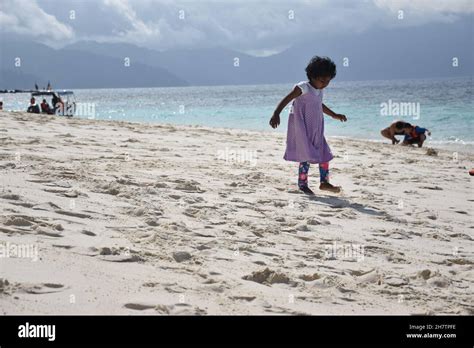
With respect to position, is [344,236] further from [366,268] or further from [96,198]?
[96,198]

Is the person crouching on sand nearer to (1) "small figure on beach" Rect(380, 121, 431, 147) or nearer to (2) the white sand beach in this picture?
(1) "small figure on beach" Rect(380, 121, 431, 147)

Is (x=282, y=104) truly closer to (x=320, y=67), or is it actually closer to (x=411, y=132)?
(x=320, y=67)

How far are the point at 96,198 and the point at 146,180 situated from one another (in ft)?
3.76

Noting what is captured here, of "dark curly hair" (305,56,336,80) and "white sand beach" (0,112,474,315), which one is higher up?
"dark curly hair" (305,56,336,80)

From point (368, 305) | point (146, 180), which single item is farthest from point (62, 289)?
point (146, 180)

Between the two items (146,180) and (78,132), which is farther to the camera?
(78,132)

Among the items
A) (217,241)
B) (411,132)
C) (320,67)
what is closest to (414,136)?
(411,132)

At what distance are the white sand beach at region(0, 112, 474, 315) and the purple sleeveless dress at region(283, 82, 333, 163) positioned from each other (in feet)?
1.46

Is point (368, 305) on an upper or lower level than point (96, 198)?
lower

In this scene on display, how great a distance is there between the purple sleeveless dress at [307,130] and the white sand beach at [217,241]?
17.6 inches

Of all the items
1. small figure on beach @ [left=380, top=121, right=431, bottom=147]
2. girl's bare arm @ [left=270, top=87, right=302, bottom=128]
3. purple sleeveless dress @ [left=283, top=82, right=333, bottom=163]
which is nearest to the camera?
girl's bare arm @ [left=270, top=87, right=302, bottom=128]

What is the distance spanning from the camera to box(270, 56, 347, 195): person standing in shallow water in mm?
5930

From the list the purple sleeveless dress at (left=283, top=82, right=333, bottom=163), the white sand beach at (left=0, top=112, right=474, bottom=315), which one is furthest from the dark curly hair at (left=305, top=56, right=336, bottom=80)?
the white sand beach at (left=0, top=112, right=474, bottom=315)
